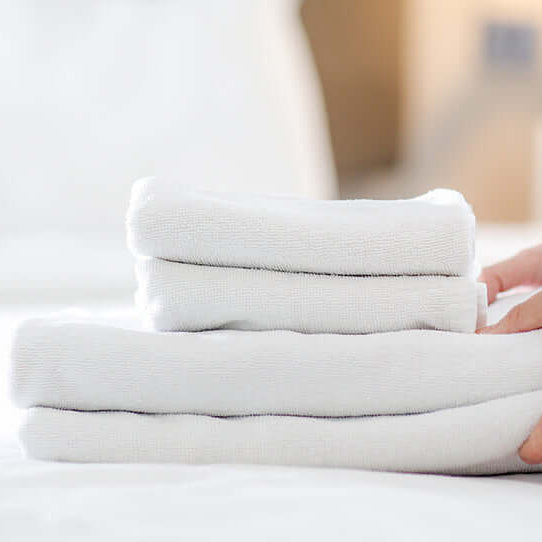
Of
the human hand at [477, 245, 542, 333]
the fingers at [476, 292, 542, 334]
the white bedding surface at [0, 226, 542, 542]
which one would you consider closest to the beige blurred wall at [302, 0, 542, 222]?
the human hand at [477, 245, 542, 333]

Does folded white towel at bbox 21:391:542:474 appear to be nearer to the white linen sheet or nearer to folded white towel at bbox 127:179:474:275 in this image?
the white linen sheet

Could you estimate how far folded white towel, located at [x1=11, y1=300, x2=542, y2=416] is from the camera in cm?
67

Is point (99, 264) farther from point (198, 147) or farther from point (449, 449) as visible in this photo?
point (449, 449)

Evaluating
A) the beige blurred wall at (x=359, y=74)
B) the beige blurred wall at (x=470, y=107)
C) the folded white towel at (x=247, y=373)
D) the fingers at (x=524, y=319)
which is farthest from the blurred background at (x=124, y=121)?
the fingers at (x=524, y=319)

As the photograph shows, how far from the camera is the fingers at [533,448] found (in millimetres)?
657

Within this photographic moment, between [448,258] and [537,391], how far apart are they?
13 cm

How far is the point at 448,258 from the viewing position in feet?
2.32

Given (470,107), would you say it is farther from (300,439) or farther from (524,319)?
(300,439)

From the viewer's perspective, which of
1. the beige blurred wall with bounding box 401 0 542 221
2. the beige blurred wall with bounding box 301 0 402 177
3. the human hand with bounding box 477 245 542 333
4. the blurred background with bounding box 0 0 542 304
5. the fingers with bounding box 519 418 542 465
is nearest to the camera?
the fingers with bounding box 519 418 542 465

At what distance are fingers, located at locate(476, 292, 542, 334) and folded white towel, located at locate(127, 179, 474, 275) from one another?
6 centimetres

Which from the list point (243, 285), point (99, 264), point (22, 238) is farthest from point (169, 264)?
point (22, 238)

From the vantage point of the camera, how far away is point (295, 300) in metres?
0.69

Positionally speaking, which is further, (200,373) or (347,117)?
(347,117)

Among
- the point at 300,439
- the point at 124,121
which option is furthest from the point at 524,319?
the point at 124,121
